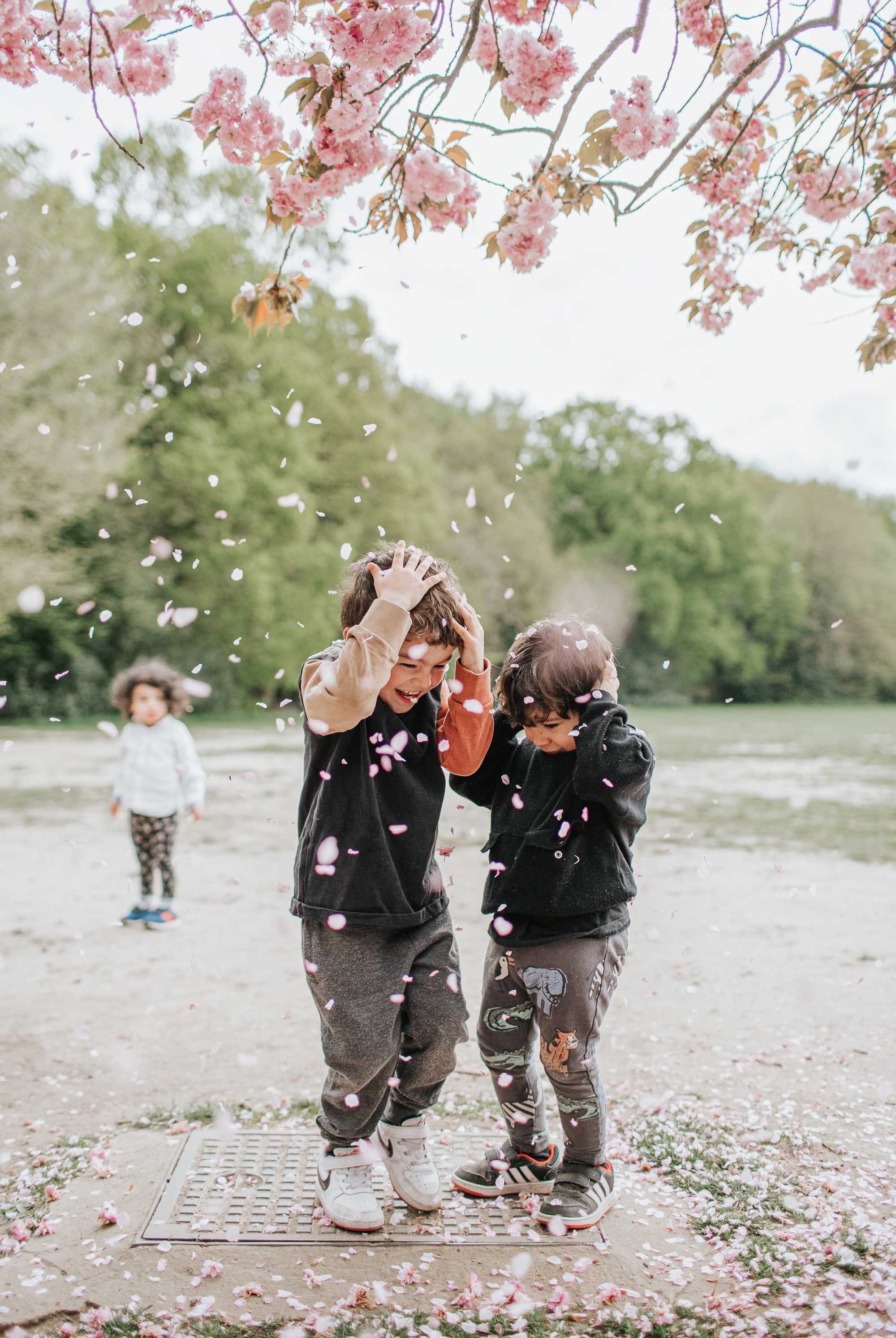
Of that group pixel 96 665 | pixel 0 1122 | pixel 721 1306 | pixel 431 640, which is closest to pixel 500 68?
pixel 431 640

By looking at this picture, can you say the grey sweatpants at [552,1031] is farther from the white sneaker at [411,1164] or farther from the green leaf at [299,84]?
the green leaf at [299,84]

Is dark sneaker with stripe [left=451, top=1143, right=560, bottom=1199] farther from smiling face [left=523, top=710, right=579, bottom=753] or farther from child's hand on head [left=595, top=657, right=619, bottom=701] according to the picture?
child's hand on head [left=595, top=657, right=619, bottom=701]

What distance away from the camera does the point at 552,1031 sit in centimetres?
292

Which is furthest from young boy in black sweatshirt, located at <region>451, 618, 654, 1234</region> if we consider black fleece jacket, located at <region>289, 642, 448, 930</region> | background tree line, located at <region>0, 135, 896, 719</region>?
background tree line, located at <region>0, 135, 896, 719</region>

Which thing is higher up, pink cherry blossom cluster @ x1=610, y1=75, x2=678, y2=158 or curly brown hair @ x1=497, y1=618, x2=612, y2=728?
pink cherry blossom cluster @ x1=610, y1=75, x2=678, y2=158

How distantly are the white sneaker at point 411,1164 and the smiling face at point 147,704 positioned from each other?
4167 millimetres

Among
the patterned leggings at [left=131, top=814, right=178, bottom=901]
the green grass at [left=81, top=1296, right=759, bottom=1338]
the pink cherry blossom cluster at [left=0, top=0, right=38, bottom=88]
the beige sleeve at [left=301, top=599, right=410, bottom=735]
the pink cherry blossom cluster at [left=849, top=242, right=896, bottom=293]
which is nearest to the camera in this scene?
the green grass at [left=81, top=1296, right=759, bottom=1338]

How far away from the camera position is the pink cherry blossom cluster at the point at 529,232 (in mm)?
3654

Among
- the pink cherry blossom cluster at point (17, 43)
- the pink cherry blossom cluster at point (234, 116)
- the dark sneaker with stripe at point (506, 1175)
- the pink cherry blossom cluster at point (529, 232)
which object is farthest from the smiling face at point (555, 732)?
the pink cherry blossom cluster at point (17, 43)

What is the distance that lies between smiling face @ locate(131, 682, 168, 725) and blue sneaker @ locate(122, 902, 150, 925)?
3.77 feet

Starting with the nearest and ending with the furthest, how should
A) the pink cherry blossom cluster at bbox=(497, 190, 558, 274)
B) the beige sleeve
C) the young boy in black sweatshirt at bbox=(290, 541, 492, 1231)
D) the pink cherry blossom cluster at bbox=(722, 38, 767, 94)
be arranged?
1. the beige sleeve
2. the young boy in black sweatshirt at bbox=(290, 541, 492, 1231)
3. the pink cherry blossom cluster at bbox=(497, 190, 558, 274)
4. the pink cherry blossom cluster at bbox=(722, 38, 767, 94)

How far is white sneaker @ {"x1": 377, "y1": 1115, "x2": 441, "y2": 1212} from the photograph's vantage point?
297cm

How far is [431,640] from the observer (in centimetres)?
283

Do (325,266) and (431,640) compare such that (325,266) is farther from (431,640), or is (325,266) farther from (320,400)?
(431,640)
